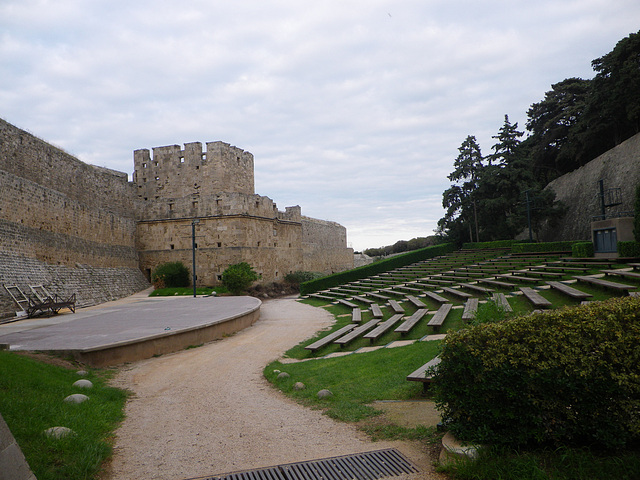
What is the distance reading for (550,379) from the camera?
322 centimetres

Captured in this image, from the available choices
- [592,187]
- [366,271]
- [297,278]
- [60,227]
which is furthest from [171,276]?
[592,187]

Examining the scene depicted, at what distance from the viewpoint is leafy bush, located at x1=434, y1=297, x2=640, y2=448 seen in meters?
3.10

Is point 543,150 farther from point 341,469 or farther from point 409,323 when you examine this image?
point 341,469

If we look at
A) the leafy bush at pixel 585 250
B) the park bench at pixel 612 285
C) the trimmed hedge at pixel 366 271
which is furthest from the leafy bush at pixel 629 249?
the trimmed hedge at pixel 366 271

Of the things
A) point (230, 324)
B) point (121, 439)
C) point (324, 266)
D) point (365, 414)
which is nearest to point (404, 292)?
point (230, 324)

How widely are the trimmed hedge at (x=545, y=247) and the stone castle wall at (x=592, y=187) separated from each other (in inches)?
94.7

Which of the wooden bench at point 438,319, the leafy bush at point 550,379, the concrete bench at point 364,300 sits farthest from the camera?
the concrete bench at point 364,300

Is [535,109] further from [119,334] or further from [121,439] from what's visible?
[121,439]

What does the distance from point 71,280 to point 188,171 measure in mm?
14509

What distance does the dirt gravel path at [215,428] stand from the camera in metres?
3.68

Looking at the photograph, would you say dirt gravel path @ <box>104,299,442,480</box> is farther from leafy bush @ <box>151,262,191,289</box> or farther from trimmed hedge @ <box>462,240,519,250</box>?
trimmed hedge @ <box>462,240,519,250</box>

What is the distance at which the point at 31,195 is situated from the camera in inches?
749

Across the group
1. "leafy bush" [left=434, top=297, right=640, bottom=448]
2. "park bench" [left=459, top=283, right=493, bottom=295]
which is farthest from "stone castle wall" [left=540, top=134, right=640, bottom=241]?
"leafy bush" [left=434, top=297, right=640, bottom=448]

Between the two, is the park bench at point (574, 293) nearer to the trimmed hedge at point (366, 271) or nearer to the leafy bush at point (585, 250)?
the leafy bush at point (585, 250)
